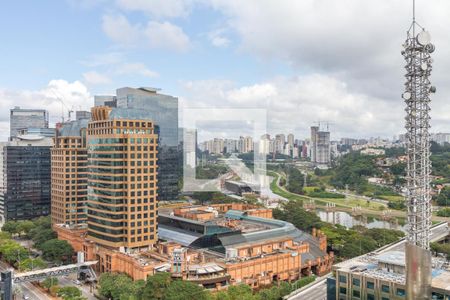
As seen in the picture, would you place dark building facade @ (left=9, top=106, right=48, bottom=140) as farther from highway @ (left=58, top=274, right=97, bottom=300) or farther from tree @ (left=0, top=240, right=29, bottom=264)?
highway @ (left=58, top=274, right=97, bottom=300)

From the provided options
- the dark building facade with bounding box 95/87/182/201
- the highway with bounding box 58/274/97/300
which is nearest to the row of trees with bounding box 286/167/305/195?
the dark building facade with bounding box 95/87/182/201

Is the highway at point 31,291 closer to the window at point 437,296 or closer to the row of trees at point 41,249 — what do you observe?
the row of trees at point 41,249

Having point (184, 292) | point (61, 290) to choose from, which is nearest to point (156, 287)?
point (184, 292)

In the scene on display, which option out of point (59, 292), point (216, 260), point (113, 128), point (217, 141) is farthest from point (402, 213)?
point (59, 292)

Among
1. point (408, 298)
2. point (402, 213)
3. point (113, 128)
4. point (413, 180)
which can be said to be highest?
point (113, 128)

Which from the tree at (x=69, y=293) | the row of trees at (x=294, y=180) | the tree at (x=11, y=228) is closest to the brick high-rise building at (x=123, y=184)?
the tree at (x=69, y=293)

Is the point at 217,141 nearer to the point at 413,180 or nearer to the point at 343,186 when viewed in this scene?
the point at 413,180

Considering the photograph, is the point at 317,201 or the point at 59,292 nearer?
the point at 59,292

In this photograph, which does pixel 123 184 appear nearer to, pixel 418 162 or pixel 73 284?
pixel 73 284

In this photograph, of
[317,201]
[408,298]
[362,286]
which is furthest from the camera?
[317,201]
